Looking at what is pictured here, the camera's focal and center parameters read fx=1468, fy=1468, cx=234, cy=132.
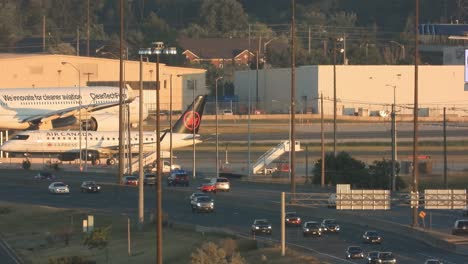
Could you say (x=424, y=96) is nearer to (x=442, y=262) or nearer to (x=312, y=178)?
(x=312, y=178)

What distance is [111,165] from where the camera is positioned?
103 meters

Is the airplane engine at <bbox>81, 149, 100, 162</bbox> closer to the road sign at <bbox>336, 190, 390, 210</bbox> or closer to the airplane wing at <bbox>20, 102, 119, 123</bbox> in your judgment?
the airplane wing at <bbox>20, 102, 119, 123</bbox>

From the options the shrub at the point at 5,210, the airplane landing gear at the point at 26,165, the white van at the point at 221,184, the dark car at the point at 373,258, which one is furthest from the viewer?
the airplane landing gear at the point at 26,165

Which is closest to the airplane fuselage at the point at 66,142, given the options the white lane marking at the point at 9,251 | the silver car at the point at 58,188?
the silver car at the point at 58,188

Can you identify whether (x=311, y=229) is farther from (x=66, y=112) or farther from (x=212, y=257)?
(x=66, y=112)

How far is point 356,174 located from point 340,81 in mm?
52075

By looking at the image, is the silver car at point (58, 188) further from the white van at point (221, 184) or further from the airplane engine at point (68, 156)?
the airplane engine at point (68, 156)

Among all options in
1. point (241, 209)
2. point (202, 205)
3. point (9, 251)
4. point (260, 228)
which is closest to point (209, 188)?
point (241, 209)

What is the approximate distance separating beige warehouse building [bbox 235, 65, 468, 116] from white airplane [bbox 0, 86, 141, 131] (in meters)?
23.4

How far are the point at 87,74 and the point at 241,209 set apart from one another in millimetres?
68003

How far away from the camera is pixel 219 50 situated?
648 feet

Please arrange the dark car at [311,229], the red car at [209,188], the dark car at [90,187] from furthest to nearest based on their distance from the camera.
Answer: the dark car at [90,187]
the red car at [209,188]
the dark car at [311,229]

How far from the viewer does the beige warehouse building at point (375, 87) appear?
137 m

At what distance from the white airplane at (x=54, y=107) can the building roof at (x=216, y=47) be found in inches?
2931
